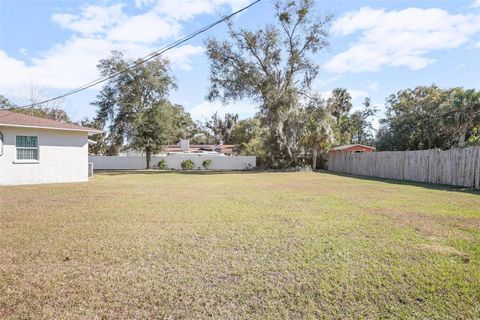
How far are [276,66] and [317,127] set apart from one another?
6.28 meters

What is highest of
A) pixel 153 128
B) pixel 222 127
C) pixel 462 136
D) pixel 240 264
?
pixel 222 127

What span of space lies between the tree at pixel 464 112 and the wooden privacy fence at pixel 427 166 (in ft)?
18.2

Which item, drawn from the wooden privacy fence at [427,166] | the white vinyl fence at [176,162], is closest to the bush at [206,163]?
the white vinyl fence at [176,162]

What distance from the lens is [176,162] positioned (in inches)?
1219

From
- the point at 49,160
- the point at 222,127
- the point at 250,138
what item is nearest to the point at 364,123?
the point at 250,138

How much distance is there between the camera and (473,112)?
20.2m

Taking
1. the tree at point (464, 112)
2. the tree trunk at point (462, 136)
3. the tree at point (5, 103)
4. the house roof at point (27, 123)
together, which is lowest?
the house roof at point (27, 123)

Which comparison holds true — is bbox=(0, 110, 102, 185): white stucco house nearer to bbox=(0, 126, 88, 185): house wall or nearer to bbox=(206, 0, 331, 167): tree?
bbox=(0, 126, 88, 185): house wall

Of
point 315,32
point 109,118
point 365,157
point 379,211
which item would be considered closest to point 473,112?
point 365,157

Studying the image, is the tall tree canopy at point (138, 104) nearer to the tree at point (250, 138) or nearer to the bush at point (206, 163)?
the bush at point (206, 163)

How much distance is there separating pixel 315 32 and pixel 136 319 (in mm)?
26464

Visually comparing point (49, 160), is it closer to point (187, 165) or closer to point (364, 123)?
point (187, 165)

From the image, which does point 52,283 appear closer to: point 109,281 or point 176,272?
point 109,281

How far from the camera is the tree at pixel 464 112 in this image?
65.5 ft
